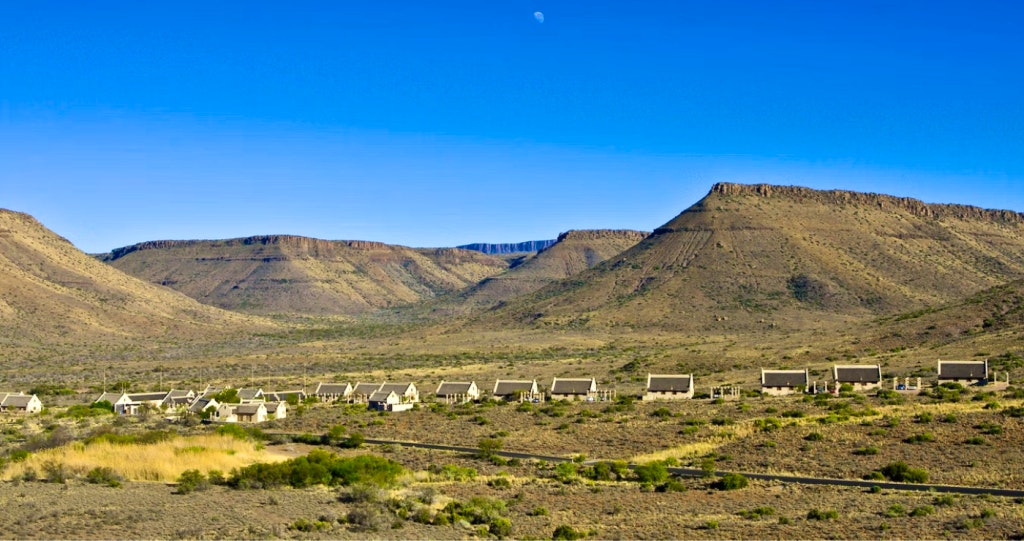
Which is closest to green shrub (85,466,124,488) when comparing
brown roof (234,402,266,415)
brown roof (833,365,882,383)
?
brown roof (234,402,266,415)

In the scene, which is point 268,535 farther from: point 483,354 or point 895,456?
point 483,354

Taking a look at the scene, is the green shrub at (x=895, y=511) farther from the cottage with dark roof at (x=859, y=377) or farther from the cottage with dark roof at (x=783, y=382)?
the cottage with dark roof at (x=859, y=377)

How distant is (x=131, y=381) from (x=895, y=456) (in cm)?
7162

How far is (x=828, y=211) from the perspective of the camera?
178 metres

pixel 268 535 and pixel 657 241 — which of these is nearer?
pixel 268 535

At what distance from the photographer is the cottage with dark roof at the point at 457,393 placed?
234ft

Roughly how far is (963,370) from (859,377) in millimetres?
6284

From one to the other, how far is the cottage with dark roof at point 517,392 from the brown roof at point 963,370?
84.5ft

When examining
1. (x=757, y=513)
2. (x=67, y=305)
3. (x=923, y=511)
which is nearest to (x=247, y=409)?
(x=757, y=513)

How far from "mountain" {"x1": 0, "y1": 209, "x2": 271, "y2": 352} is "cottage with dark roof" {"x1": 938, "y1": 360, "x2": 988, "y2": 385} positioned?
10978cm

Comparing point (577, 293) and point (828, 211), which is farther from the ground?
point (828, 211)

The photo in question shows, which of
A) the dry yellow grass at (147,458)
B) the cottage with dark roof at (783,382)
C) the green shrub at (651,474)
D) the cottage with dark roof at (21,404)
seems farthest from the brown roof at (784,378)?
the cottage with dark roof at (21,404)

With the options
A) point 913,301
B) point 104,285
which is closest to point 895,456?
Answer: point 913,301

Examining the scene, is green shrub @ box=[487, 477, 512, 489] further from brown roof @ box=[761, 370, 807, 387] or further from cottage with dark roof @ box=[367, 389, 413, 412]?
brown roof @ box=[761, 370, 807, 387]
